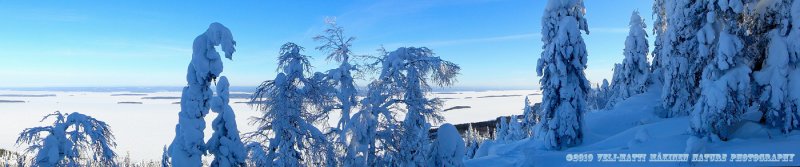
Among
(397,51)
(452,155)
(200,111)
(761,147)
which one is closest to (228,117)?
(200,111)

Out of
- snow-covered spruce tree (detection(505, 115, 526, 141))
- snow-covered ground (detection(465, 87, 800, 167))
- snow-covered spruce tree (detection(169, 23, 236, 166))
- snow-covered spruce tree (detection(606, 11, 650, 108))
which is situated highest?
snow-covered spruce tree (detection(606, 11, 650, 108))

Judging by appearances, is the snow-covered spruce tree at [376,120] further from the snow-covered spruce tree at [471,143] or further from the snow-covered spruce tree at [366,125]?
the snow-covered spruce tree at [471,143]

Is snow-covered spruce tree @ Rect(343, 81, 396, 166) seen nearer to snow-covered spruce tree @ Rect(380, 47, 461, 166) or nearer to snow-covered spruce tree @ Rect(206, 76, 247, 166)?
snow-covered spruce tree @ Rect(380, 47, 461, 166)

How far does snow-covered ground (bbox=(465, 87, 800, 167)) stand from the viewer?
49.9 feet

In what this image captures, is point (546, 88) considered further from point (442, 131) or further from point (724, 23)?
point (442, 131)

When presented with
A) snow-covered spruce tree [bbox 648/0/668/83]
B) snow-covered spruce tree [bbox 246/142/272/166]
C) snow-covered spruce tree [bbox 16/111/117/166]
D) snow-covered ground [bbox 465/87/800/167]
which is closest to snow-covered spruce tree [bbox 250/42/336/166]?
snow-covered spruce tree [bbox 246/142/272/166]

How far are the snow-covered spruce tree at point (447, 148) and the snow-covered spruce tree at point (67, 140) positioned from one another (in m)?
10.00

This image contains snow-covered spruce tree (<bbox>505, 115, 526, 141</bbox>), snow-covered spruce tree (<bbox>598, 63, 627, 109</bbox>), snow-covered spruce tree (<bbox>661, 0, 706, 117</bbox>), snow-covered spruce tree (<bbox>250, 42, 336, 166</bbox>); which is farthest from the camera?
snow-covered spruce tree (<bbox>505, 115, 526, 141</bbox>)

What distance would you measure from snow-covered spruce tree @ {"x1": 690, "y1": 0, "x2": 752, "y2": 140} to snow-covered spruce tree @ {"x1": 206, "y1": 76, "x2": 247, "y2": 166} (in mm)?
14817

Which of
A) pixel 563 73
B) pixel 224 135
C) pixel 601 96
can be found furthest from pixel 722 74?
pixel 601 96

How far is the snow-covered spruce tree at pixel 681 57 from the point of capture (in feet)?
58.2

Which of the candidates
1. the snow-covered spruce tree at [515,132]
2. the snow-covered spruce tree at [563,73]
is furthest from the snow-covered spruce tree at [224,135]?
the snow-covered spruce tree at [515,132]

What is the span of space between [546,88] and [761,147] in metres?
7.90

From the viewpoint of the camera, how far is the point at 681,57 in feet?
66.9
